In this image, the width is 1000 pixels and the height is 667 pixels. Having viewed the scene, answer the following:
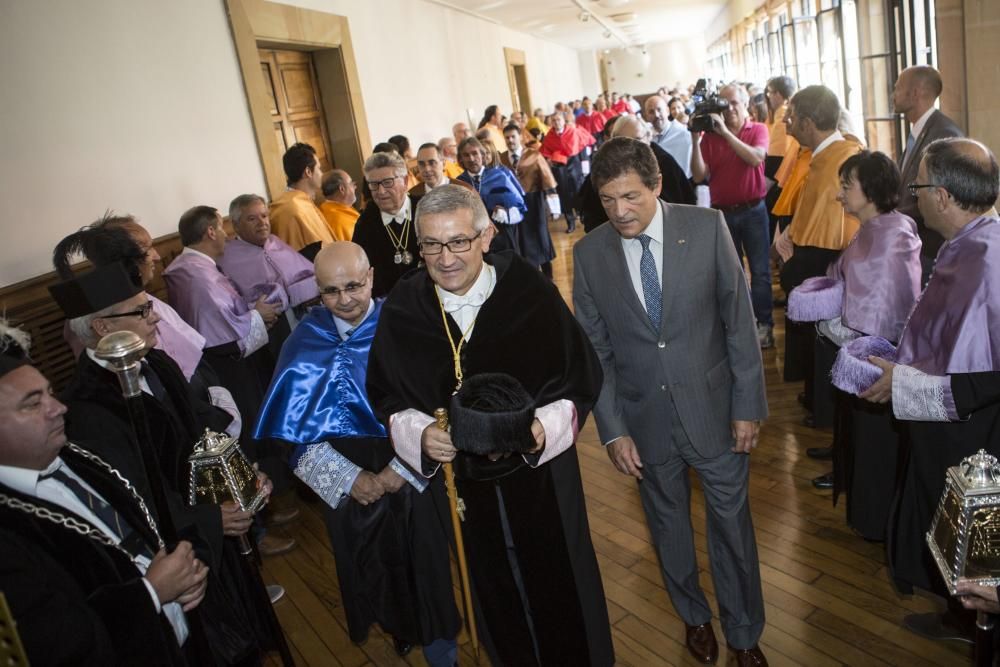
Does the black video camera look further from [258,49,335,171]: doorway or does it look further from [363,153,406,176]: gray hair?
[258,49,335,171]: doorway

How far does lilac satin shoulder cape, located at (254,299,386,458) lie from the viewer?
2422 millimetres

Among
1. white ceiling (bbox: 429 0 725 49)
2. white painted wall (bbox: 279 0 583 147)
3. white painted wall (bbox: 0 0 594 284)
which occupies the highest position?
white ceiling (bbox: 429 0 725 49)

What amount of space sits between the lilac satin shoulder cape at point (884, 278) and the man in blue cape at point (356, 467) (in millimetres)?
1781

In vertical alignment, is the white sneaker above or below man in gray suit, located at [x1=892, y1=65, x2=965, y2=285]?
below

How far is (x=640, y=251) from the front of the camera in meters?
2.31

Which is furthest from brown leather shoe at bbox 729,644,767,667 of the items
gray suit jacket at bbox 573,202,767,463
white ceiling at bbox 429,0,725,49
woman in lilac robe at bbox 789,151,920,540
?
white ceiling at bbox 429,0,725,49

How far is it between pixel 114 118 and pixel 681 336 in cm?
409

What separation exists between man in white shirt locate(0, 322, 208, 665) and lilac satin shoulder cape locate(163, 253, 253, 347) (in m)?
1.91

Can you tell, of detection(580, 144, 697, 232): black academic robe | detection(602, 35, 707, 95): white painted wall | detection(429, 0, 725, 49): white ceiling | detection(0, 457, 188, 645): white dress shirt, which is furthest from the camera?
detection(602, 35, 707, 95): white painted wall

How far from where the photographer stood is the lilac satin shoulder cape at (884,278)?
104 inches

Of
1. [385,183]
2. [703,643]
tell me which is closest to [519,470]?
[703,643]

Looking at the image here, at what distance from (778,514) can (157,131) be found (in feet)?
15.2

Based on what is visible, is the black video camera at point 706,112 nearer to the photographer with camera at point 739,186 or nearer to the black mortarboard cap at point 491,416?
the photographer with camera at point 739,186

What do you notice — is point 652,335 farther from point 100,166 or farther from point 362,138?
point 362,138
